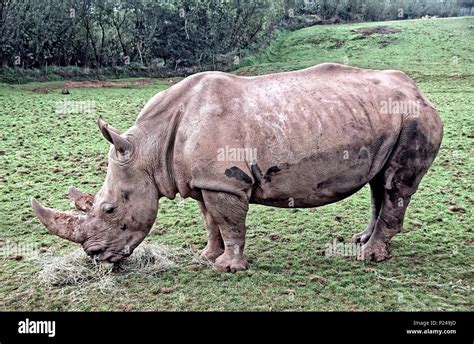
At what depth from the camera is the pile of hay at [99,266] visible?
5.71 metres

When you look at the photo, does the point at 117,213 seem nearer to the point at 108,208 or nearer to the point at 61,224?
the point at 108,208

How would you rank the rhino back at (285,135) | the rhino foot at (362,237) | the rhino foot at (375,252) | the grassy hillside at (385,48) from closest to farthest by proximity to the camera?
1. the rhino back at (285,135)
2. the rhino foot at (375,252)
3. the rhino foot at (362,237)
4. the grassy hillside at (385,48)

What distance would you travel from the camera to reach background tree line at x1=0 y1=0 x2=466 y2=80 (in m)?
26.4

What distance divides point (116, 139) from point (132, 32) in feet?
85.6

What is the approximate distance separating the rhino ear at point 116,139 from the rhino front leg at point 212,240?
110 centimetres

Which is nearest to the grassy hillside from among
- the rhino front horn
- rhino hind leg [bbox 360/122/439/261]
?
rhino hind leg [bbox 360/122/439/261]

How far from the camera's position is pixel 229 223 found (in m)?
5.71

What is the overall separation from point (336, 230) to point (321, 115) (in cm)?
217

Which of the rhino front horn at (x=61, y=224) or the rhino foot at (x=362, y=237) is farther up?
the rhino front horn at (x=61, y=224)

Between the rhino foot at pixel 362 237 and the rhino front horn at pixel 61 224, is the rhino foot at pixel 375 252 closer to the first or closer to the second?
the rhino foot at pixel 362 237

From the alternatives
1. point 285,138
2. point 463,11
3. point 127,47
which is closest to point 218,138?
point 285,138

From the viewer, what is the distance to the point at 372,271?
5.87 m

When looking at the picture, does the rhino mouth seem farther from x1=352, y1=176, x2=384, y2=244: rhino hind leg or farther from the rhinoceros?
x1=352, y1=176, x2=384, y2=244: rhino hind leg

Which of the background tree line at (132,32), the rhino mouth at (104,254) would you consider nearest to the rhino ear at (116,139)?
the rhino mouth at (104,254)
